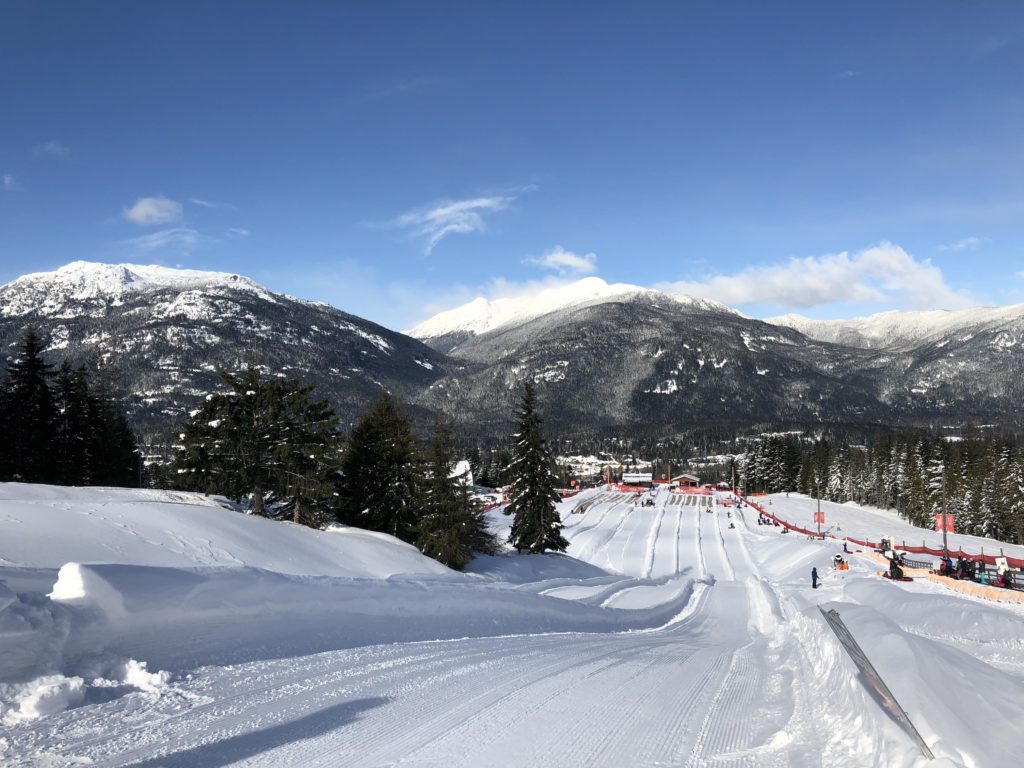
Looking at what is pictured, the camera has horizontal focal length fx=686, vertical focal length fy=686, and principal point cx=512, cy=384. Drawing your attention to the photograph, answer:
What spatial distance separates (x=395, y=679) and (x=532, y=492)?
3274 cm

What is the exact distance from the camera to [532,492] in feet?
132

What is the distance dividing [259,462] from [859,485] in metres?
117

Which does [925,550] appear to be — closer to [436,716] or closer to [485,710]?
[485,710]

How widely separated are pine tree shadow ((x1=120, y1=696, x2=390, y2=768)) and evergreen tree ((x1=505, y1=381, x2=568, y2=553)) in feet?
110

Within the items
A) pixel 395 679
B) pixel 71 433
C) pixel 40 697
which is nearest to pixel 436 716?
pixel 395 679

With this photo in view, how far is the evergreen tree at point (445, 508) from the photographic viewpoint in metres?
28.3

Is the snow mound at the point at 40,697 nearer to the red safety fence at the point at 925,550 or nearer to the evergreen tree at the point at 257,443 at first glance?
the evergreen tree at the point at 257,443

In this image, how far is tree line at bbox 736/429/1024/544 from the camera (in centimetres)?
7675

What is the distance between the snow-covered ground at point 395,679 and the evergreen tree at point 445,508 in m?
13.4

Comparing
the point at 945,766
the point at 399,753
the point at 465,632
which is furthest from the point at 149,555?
the point at 945,766

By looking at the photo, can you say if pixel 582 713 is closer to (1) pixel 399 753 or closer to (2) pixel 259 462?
(1) pixel 399 753

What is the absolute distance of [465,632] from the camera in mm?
11516

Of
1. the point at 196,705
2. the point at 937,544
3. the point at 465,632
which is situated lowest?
the point at 937,544

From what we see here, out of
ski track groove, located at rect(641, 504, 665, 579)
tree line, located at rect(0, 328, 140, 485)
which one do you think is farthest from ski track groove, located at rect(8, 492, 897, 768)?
tree line, located at rect(0, 328, 140, 485)
